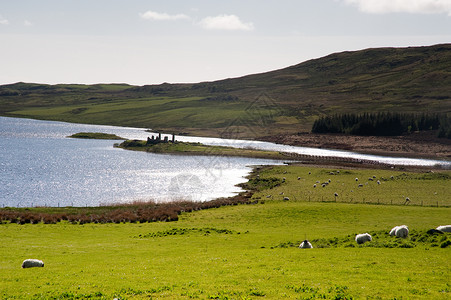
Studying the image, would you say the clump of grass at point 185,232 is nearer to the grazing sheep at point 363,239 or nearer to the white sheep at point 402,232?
the grazing sheep at point 363,239

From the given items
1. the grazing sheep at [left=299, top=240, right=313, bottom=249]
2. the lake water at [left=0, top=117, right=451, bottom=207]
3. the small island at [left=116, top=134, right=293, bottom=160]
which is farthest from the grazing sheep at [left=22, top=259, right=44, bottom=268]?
the small island at [left=116, top=134, right=293, bottom=160]

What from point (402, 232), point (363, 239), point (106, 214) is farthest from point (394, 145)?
point (363, 239)

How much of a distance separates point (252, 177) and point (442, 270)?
81019 millimetres

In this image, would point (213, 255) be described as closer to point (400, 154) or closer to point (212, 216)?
point (212, 216)

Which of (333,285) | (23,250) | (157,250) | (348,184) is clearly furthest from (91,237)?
(348,184)

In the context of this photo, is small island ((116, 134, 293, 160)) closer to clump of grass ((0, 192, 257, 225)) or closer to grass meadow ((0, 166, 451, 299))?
clump of grass ((0, 192, 257, 225))

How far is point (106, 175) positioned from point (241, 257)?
84090 mm

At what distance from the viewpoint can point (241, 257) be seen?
1164 inches

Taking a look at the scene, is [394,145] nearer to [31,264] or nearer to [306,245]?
[306,245]

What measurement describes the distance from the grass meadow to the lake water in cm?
2690

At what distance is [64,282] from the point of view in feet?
77.2

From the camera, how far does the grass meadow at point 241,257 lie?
828 inches

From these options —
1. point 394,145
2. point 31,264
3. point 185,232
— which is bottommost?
point 185,232

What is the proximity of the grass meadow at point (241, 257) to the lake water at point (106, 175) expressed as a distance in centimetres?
2690
